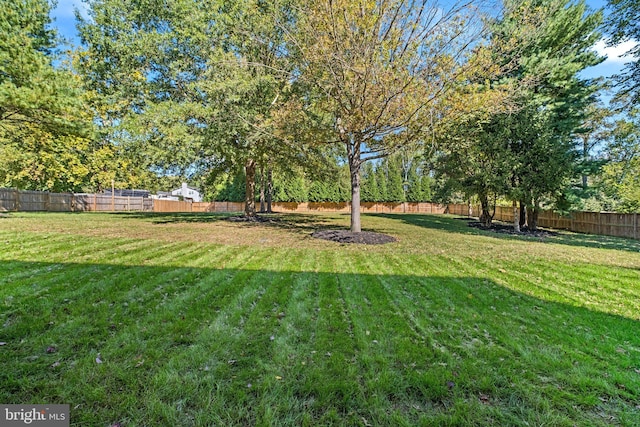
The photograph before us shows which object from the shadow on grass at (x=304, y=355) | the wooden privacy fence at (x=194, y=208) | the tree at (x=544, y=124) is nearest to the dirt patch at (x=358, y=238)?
the shadow on grass at (x=304, y=355)

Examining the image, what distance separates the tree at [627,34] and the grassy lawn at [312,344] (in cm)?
858

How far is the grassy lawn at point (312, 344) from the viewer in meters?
1.96

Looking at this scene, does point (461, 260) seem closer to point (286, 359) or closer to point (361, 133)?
point (361, 133)

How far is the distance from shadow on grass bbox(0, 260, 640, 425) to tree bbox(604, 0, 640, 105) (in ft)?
35.5

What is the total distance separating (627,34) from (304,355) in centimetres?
1448

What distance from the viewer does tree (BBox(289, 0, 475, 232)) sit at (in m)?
7.15

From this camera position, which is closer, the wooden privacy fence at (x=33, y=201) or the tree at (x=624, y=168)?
the tree at (x=624, y=168)

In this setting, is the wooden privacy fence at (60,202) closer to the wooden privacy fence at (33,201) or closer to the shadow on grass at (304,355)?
the wooden privacy fence at (33,201)

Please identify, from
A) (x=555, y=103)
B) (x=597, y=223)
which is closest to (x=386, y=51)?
(x=555, y=103)

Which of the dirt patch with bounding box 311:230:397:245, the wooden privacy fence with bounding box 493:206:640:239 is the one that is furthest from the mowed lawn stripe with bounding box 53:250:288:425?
the wooden privacy fence with bounding box 493:206:640:239

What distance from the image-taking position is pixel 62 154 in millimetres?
16297

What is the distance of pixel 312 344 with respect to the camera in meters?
2.81

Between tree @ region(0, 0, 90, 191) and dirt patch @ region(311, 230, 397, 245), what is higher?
tree @ region(0, 0, 90, 191)

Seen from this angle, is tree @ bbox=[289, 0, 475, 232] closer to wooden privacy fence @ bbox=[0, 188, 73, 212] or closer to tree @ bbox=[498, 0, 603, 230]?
tree @ bbox=[498, 0, 603, 230]
